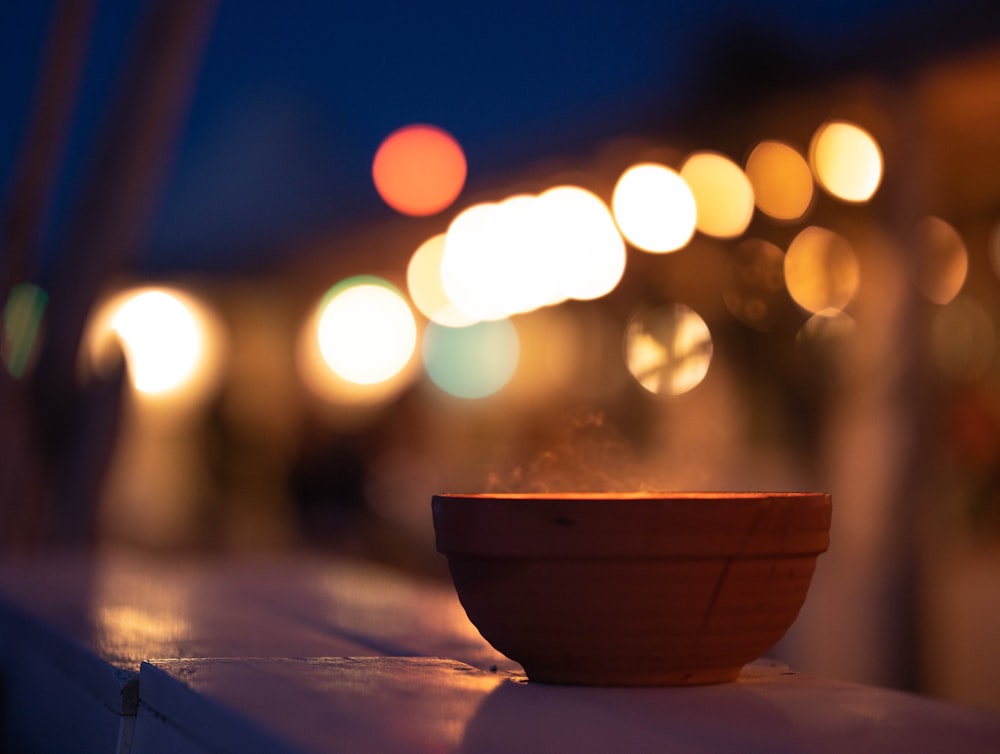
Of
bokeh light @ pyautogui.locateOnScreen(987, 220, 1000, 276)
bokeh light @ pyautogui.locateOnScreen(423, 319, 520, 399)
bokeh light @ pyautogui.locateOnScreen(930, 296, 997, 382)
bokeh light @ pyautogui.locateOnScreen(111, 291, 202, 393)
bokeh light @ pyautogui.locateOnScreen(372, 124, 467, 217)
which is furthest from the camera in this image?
bokeh light @ pyautogui.locateOnScreen(111, 291, 202, 393)

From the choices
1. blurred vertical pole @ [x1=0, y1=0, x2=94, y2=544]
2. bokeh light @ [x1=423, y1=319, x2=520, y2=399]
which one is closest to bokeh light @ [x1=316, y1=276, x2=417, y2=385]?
bokeh light @ [x1=423, y1=319, x2=520, y2=399]

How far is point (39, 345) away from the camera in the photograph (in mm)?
2467

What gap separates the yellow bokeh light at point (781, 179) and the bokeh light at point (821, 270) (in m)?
0.15

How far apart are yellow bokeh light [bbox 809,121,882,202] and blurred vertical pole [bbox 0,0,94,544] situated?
2.95 meters

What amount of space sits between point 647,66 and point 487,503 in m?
4.95

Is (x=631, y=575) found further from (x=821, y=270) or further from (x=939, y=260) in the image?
(x=939, y=260)

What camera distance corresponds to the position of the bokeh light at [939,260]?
4852 mm

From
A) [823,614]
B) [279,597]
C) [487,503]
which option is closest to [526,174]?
[823,614]

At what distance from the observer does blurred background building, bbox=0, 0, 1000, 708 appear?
249 cm

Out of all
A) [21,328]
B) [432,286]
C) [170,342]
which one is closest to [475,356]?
[432,286]

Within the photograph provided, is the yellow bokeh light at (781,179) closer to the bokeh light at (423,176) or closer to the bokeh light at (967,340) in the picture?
the bokeh light at (967,340)

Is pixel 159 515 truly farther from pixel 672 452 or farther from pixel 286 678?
pixel 286 678

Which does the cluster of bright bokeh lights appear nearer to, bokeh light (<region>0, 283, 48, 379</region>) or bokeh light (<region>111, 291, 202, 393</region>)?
bokeh light (<region>0, 283, 48, 379</region>)

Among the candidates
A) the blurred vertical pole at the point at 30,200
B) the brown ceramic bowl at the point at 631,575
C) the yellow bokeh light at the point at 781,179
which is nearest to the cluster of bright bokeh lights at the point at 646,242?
the yellow bokeh light at the point at 781,179
